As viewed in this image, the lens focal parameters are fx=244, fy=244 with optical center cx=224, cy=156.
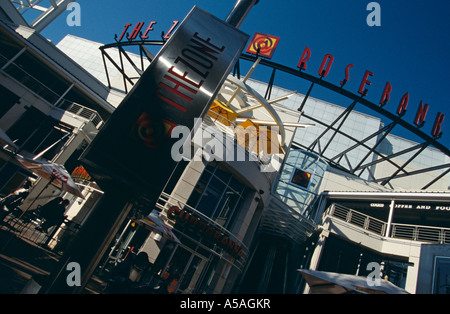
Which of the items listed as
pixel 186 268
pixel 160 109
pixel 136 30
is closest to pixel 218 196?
pixel 186 268

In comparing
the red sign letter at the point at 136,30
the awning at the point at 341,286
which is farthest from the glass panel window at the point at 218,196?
the red sign letter at the point at 136,30

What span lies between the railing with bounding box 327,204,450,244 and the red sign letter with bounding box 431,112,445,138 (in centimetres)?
706

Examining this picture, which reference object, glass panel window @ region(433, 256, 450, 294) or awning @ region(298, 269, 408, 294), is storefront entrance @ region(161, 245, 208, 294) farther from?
glass panel window @ region(433, 256, 450, 294)

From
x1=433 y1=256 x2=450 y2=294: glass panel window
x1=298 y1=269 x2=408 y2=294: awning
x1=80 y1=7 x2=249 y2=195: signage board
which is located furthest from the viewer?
x1=433 y1=256 x2=450 y2=294: glass panel window

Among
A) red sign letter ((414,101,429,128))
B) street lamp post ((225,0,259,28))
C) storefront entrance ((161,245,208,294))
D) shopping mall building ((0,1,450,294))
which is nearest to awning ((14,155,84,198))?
shopping mall building ((0,1,450,294))

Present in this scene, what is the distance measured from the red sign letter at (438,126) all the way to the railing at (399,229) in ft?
23.2

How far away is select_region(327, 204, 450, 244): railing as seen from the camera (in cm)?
1586

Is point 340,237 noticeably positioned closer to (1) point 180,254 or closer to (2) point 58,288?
(1) point 180,254

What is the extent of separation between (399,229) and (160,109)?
20.9 m

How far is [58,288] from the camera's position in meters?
2.89

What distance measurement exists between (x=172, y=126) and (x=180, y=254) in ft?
32.1

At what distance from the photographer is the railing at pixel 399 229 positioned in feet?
52.0

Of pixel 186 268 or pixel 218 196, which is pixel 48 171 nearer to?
pixel 186 268
